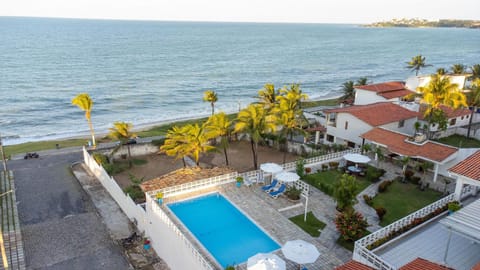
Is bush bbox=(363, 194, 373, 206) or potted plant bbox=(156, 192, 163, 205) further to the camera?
bush bbox=(363, 194, 373, 206)

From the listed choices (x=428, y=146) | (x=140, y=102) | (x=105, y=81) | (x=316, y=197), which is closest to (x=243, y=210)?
(x=316, y=197)

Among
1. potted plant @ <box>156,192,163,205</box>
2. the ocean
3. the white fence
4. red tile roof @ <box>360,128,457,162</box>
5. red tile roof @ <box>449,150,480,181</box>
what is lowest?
the ocean

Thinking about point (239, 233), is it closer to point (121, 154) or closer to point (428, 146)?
point (428, 146)

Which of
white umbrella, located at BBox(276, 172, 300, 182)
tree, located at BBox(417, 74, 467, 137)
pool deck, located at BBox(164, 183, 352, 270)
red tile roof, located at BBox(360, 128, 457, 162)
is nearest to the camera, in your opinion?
pool deck, located at BBox(164, 183, 352, 270)

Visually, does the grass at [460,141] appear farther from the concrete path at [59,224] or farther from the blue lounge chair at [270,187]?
the concrete path at [59,224]

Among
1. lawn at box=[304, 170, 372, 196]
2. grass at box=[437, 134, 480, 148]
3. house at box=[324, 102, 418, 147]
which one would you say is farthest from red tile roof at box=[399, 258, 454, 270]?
grass at box=[437, 134, 480, 148]

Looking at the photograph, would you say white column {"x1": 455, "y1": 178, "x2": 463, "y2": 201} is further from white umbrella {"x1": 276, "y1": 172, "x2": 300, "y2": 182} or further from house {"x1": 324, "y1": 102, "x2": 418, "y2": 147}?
house {"x1": 324, "y1": 102, "x2": 418, "y2": 147}

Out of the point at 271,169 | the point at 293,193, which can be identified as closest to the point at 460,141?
the point at 293,193
